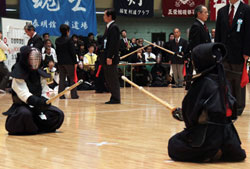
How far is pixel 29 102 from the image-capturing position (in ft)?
17.2

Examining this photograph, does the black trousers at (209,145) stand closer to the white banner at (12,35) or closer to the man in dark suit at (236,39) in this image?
the man in dark suit at (236,39)

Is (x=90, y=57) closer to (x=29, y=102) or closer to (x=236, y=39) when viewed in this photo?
(x=236, y=39)

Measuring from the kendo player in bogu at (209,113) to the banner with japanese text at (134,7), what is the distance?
1358 centimetres

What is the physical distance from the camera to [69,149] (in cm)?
450

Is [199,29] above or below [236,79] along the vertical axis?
above

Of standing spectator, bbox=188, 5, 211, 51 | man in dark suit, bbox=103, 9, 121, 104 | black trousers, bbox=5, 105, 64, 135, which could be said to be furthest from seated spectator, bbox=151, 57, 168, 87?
black trousers, bbox=5, 105, 64, 135

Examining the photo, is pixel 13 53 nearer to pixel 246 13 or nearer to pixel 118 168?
pixel 246 13

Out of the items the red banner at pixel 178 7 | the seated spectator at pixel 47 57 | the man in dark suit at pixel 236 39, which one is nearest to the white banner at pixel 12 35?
the seated spectator at pixel 47 57

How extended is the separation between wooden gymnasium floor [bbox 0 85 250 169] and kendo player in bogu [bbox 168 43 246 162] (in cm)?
11

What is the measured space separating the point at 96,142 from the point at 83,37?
12807 millimetres

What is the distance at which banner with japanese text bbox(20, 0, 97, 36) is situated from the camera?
15000 mm

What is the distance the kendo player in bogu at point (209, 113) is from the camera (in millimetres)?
3682

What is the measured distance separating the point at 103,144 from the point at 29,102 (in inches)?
41.5

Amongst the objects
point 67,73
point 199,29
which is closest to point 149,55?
point 67,73
